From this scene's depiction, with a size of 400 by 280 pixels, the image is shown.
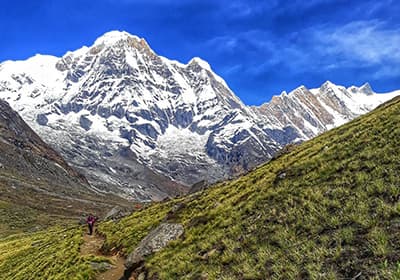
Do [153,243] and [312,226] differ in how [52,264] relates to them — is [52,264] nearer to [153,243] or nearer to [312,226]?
[153,243]

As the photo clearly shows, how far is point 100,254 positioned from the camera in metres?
43.0

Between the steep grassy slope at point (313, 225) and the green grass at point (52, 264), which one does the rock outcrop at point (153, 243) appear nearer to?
the steep grassy slope at point (313, 225)

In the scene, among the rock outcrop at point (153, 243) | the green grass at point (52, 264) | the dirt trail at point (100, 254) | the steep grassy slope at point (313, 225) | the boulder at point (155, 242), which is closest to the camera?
the steep grassy slope at point (313, 225)

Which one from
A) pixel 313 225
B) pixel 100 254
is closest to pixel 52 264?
pixel 100 254

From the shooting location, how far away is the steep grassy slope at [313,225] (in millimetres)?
17297

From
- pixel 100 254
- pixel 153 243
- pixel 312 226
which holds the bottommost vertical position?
pixel 312 226

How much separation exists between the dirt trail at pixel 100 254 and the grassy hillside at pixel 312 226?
62.0 inches

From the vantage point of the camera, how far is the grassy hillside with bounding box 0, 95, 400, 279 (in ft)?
56.8

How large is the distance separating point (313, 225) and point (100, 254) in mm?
27869

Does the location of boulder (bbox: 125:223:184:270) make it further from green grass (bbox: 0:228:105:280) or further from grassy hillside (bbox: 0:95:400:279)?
green grass (bbox: 0:228:105:280)

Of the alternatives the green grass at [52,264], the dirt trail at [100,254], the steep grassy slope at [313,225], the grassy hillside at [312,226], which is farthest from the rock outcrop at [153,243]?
the green grass at [52,264]

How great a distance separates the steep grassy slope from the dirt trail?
5.97 m

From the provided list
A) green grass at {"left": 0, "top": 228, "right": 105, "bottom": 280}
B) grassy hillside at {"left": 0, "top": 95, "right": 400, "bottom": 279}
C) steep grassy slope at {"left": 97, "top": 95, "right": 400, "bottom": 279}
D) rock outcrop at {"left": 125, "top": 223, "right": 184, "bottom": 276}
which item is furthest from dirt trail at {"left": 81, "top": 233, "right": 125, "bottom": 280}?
steep grassy slope at {"left": 97, "top": 95, "right": 400, "bottom": 279}

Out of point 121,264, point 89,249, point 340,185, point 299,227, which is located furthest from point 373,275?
point 89,249
